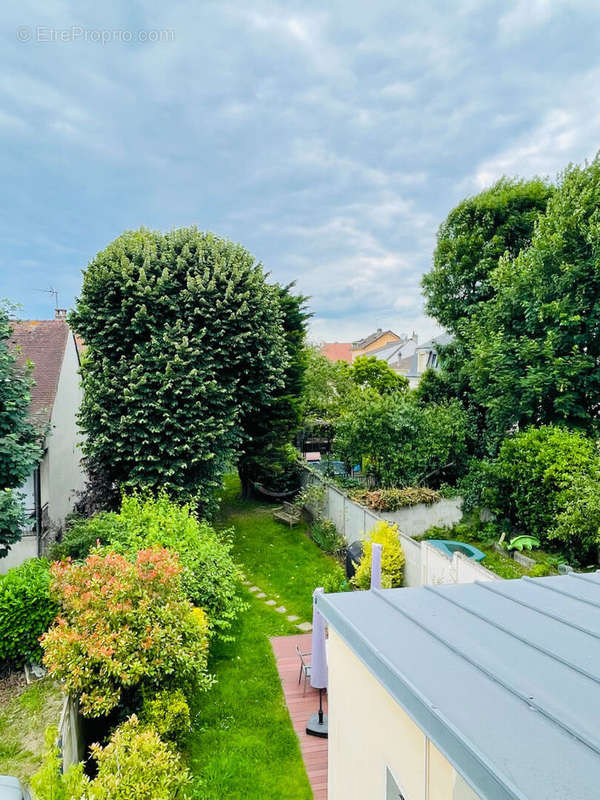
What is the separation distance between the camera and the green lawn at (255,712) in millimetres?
6340

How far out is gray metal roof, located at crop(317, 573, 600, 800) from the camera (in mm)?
1914

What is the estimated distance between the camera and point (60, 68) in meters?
10.4

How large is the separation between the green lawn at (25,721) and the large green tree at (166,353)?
20.3ft

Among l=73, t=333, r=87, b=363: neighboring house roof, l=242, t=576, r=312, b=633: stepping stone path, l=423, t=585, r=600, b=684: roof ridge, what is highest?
l=73, t=333, r=87, b=363: neighboring house roof

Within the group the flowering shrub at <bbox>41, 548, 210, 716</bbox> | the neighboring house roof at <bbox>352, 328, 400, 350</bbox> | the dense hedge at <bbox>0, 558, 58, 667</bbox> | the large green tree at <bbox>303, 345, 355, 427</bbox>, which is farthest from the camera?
the neighboring house roof at <bbox>352, 328, 400, 350</bbox>

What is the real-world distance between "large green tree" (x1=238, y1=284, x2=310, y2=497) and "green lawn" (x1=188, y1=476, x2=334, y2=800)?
16.3ft

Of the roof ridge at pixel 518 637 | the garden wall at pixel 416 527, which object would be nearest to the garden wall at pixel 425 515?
the garden wall at pixel 416 527

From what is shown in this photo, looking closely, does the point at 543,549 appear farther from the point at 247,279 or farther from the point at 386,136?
the point at 386,136

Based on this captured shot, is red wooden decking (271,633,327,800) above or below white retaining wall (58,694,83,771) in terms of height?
below

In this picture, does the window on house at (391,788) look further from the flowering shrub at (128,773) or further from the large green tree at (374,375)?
the large green tree at (374,375)

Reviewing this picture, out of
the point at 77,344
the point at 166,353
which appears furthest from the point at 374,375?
the point at 166,353

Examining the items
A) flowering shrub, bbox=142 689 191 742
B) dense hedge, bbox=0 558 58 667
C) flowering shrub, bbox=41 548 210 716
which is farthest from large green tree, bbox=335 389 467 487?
dense hedge, bbox=0 558 58 667

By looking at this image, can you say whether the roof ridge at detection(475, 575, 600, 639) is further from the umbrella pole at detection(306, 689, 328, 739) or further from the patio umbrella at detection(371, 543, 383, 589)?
the patio umbrella at detection(371, 543, 383, 589)

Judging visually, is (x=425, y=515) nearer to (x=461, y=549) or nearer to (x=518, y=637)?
(x=461, y=549)
